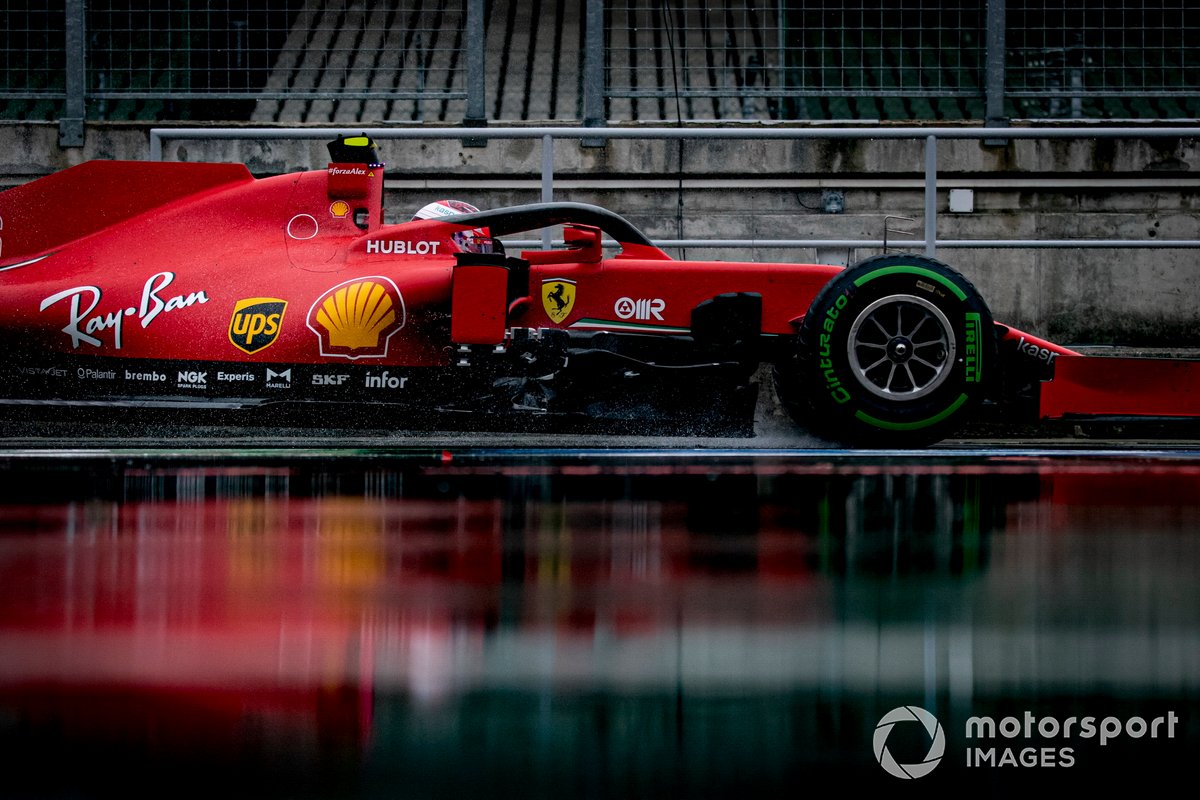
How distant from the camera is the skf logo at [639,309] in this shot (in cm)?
485

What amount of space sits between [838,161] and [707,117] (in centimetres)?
105

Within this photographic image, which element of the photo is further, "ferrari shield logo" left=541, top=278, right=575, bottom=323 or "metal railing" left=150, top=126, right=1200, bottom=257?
"metal railing" left=150, top=126, right=1200, bottom=257

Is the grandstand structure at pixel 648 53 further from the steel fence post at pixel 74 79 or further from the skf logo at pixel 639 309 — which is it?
the skf logo at pixel 639 309

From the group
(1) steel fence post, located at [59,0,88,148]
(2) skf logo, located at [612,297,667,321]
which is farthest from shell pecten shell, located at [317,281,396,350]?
(1) steel fence post, located at [59,0,88,148]

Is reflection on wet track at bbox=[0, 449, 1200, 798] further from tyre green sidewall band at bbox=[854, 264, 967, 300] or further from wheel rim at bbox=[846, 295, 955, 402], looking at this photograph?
tyre green sidewall band at bbox=[854, 264, 967, 300]

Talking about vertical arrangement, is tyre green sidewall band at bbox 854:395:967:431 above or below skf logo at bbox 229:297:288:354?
below

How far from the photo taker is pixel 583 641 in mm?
1798

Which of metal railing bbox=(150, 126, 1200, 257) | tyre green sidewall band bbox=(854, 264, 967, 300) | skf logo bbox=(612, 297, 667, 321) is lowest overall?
skf logo bbox=(612, 297, 667, 321)

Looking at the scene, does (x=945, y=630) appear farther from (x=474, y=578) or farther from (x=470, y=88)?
(x=470, y=88)

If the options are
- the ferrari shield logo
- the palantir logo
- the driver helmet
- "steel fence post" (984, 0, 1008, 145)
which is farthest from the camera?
"steel fence post" (984, 0, 1008, 145)

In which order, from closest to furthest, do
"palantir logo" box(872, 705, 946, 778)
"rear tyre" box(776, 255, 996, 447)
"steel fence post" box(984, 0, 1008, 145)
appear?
"palantir logo" box(872, 705, 946, 778), "rear tyre" box(776, 255, 996, 447), "steel fence post" box(984, 0, 1008, 145)

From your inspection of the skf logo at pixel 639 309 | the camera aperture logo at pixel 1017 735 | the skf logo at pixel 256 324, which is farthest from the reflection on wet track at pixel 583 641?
the skf logo at pixel 639 309

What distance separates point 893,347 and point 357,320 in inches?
82.1

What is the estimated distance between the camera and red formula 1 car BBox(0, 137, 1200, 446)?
4652mm
